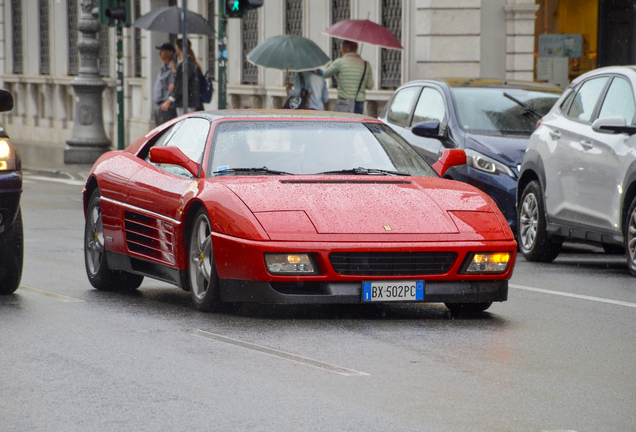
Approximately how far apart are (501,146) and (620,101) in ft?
7.51

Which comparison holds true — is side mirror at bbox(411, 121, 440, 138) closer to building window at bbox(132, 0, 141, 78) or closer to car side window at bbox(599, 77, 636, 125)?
car side window at bbox(599, 77, 636, 125)

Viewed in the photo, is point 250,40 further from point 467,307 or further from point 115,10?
point 467,307

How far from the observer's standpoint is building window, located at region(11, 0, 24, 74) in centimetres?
4112

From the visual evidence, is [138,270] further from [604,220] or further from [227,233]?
[604,220]

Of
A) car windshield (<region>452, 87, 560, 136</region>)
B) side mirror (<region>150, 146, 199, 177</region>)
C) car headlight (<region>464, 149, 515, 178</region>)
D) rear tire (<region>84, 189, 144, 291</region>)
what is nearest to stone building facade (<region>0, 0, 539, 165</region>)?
car windshield (<region>452, 87, 560, 136</region>)

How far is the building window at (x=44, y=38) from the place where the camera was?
129ft

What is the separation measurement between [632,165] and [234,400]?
5.65m

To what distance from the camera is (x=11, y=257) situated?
30.9 feet

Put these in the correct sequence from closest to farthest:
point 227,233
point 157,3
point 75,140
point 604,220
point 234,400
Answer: point 234,400
point 227,233
point 604,220
point 75,140
point 157,3

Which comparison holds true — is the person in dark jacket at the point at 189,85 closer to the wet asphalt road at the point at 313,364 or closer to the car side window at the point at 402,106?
the car side window at the point at 402,106

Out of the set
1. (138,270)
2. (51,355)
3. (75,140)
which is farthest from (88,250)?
(75,140)

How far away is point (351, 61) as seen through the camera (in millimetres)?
19844

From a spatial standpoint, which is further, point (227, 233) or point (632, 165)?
point (632, 165)

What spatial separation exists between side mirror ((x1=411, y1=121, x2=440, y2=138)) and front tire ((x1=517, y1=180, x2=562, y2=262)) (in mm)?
1177
